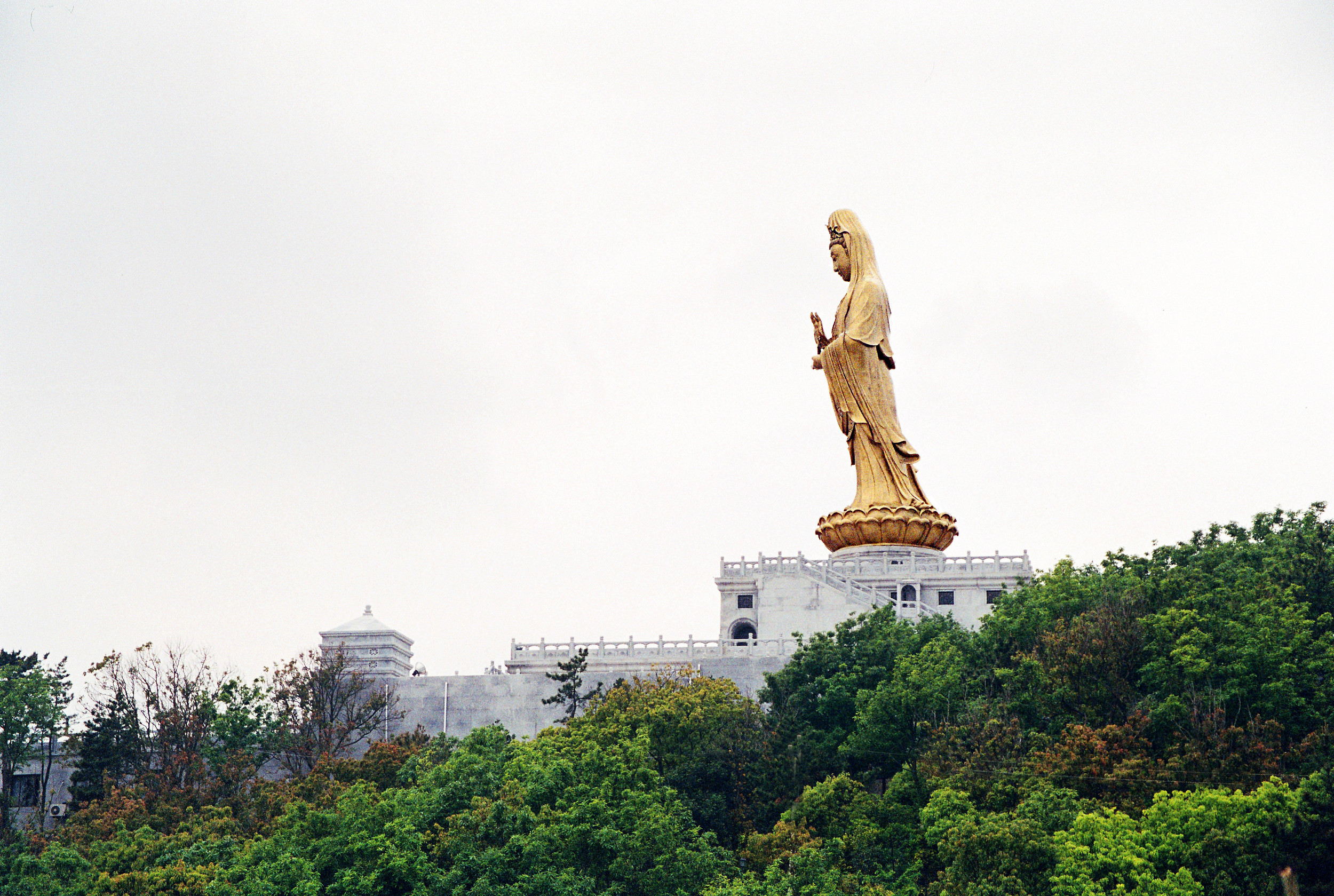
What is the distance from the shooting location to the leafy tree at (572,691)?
4281 centimetres

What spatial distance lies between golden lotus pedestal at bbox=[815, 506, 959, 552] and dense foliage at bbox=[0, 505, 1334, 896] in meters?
9.66

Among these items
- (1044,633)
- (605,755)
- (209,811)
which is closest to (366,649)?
(209,811)

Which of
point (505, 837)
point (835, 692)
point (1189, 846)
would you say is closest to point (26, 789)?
point (505, 837)

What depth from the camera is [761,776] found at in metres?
37.5

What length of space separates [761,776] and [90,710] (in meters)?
15.3

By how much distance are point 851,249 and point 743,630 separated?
10.2 metres

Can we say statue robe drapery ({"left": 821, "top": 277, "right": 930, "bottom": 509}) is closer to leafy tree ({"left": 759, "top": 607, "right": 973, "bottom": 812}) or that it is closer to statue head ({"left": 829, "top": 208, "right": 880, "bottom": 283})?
statue head ({"left": 829, "top": 208, "right": 880, "bottom": 283})

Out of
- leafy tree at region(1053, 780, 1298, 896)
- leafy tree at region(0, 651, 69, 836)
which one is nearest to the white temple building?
leafy tree at region(0, 651, 69, 836)

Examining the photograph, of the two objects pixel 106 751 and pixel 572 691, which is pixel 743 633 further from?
pixel 106 751

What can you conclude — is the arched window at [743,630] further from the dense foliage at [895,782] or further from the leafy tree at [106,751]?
the leafy tree at [106,751]

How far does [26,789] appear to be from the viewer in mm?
44406

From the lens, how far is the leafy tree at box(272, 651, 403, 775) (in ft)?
140

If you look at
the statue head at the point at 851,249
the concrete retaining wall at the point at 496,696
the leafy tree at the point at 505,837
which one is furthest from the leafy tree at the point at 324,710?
the statue head at the point at 851,249

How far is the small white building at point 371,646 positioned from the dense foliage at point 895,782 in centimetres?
577
